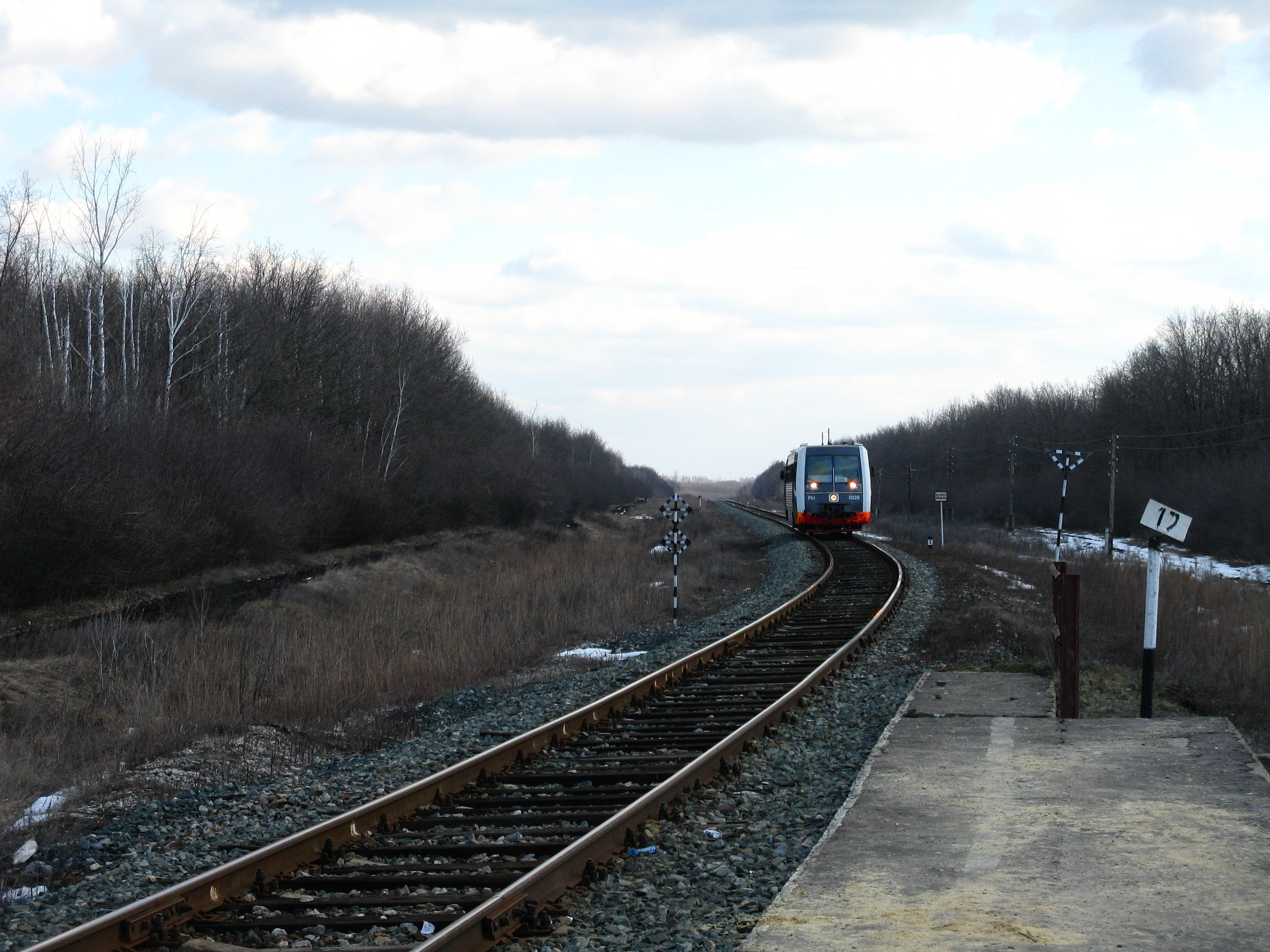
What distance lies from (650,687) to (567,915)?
6.34 metres

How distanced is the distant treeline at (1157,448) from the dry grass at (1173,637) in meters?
Result: 17.1

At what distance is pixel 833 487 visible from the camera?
117ft

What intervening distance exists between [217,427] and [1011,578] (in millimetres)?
25205

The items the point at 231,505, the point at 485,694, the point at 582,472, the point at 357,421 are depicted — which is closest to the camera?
the point at 485,694

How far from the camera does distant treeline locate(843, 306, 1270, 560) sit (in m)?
46.7

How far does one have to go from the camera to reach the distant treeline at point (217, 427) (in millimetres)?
24500

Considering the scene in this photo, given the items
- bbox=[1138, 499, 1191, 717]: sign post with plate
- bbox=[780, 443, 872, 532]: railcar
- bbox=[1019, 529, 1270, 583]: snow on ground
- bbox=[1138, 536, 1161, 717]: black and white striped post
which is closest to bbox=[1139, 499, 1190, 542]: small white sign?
bbox=[1138, 499, 1191, 717]: sign post with plate

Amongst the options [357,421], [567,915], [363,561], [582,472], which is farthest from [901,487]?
[567,915]

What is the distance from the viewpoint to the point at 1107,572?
26.8 meters

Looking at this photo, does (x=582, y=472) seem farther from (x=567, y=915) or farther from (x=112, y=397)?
(x=567, y=915)

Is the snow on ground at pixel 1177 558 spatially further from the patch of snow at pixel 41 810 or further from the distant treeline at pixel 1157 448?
the patch of snow at pixel 41 810

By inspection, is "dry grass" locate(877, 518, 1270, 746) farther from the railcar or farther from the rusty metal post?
the railcar

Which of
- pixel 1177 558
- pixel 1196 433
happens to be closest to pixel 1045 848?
pixel 1177 558

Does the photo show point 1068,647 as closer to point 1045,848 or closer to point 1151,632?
point 1151,632
